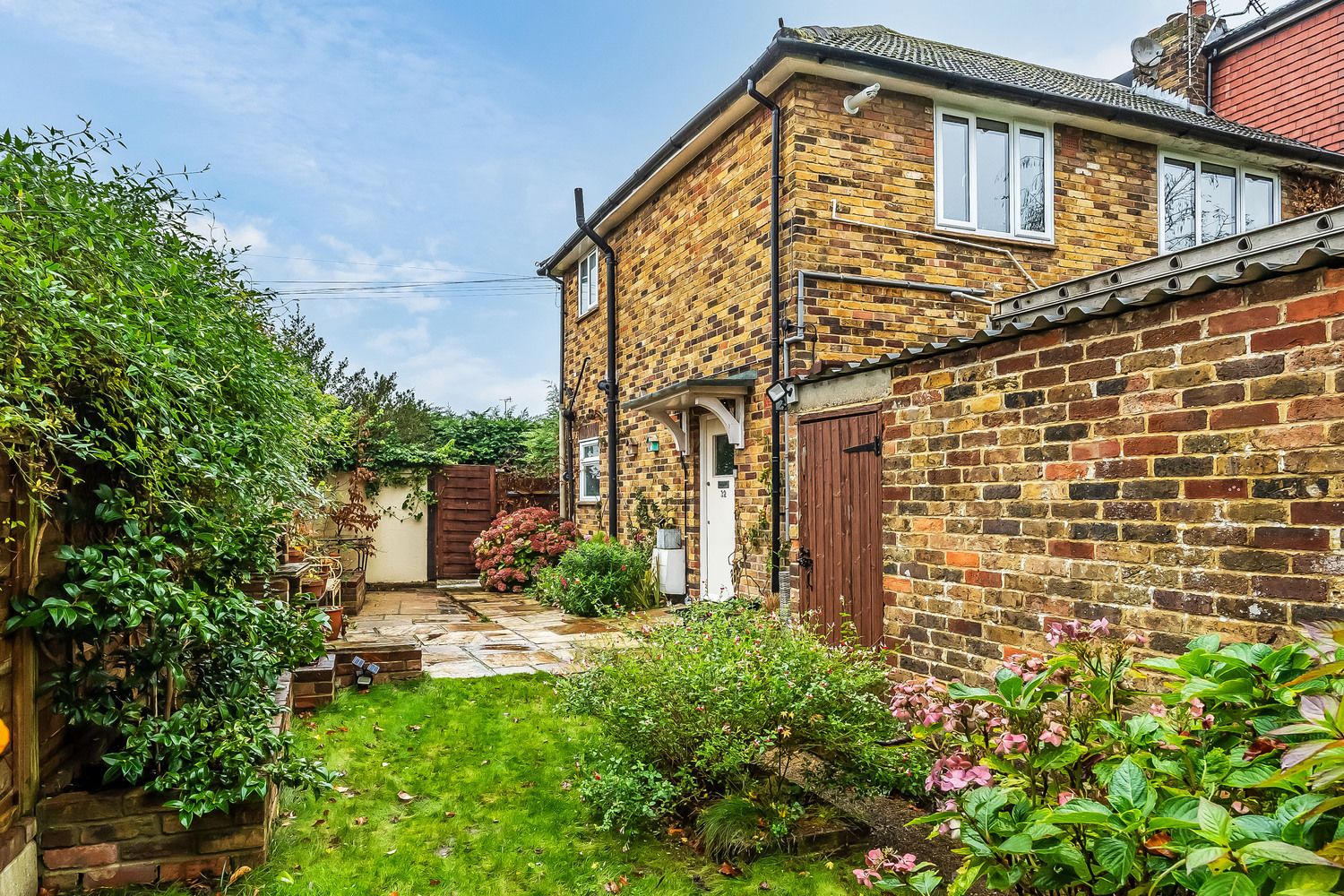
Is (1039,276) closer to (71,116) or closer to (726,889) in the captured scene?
(726,889)

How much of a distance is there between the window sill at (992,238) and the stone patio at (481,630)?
16.5 feet

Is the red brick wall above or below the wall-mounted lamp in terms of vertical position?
above

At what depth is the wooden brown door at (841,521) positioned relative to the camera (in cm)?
542

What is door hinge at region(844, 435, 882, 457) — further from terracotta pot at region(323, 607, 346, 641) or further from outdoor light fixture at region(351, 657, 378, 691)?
terracotta pot at region(323, 607, 346, 641)

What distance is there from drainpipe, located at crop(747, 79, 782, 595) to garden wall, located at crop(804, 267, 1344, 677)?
9.34 feet

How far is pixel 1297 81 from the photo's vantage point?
479 inches

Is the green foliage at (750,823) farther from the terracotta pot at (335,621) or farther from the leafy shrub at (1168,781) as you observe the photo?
the terracotta pot at (335,621)

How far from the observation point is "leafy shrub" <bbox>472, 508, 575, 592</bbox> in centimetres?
1302

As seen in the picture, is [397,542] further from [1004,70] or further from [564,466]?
[1004,70]

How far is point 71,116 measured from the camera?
3.05 m

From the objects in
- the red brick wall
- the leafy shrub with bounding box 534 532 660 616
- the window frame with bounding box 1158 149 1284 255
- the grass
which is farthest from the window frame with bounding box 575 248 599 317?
the red brick wall

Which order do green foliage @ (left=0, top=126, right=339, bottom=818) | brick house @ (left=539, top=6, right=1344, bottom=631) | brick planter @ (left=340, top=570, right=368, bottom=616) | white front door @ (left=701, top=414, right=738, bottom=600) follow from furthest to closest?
1. brick planter @ (left=340, top=570, right=368, bottom=616)
2. white front door @ (left=701, top=414, right=738, bottom=600)
3. brick house @ (left=539, top=6, right=1344, bottom=631)
4. green foliage @ (left=0, top=126, right=339, bottom=818)

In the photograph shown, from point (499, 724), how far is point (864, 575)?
2664 mm

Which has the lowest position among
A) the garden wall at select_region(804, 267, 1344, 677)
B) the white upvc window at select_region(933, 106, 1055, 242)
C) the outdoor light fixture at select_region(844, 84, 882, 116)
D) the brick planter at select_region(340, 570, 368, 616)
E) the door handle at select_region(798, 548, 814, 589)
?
the brick planter at select_region(340, 570, 368, 616)
